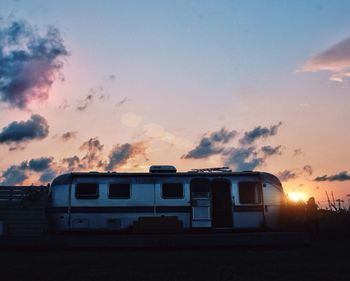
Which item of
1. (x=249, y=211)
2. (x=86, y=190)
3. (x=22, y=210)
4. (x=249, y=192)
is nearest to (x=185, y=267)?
(x=249, y=211)

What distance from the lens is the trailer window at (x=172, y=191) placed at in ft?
62.0

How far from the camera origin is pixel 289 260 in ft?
36.4

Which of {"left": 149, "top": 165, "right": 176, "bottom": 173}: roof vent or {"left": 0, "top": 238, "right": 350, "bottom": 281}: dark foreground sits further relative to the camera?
{"left": 149, "top": 165, "right": 176, "bottom": 173}: roof vent

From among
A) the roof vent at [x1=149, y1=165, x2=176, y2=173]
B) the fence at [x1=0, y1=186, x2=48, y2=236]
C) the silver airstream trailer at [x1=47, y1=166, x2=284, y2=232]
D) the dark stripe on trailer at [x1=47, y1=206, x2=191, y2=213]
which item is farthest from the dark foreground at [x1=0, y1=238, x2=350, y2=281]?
the fence at [x1=0, y1=186, x2=48, y2=236]

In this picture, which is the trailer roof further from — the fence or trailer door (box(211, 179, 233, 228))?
the fence

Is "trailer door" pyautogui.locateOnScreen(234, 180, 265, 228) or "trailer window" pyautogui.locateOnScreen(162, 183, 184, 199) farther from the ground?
"trailer window" pyautogui.locateOnScreen(162, 183, 184, 199)

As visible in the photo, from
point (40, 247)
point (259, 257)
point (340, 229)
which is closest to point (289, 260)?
point (259, 257)

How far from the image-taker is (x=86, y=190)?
1892 cm

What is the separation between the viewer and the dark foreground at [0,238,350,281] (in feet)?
27.8

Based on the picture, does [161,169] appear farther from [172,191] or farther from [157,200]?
[157,200]

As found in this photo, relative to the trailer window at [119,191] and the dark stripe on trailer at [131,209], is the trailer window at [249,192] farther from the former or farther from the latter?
the trailer window at [119,191]

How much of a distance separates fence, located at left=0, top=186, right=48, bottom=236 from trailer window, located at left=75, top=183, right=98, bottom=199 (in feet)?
25.1

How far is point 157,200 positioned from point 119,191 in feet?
5.18

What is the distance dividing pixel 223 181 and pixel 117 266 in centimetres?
982
